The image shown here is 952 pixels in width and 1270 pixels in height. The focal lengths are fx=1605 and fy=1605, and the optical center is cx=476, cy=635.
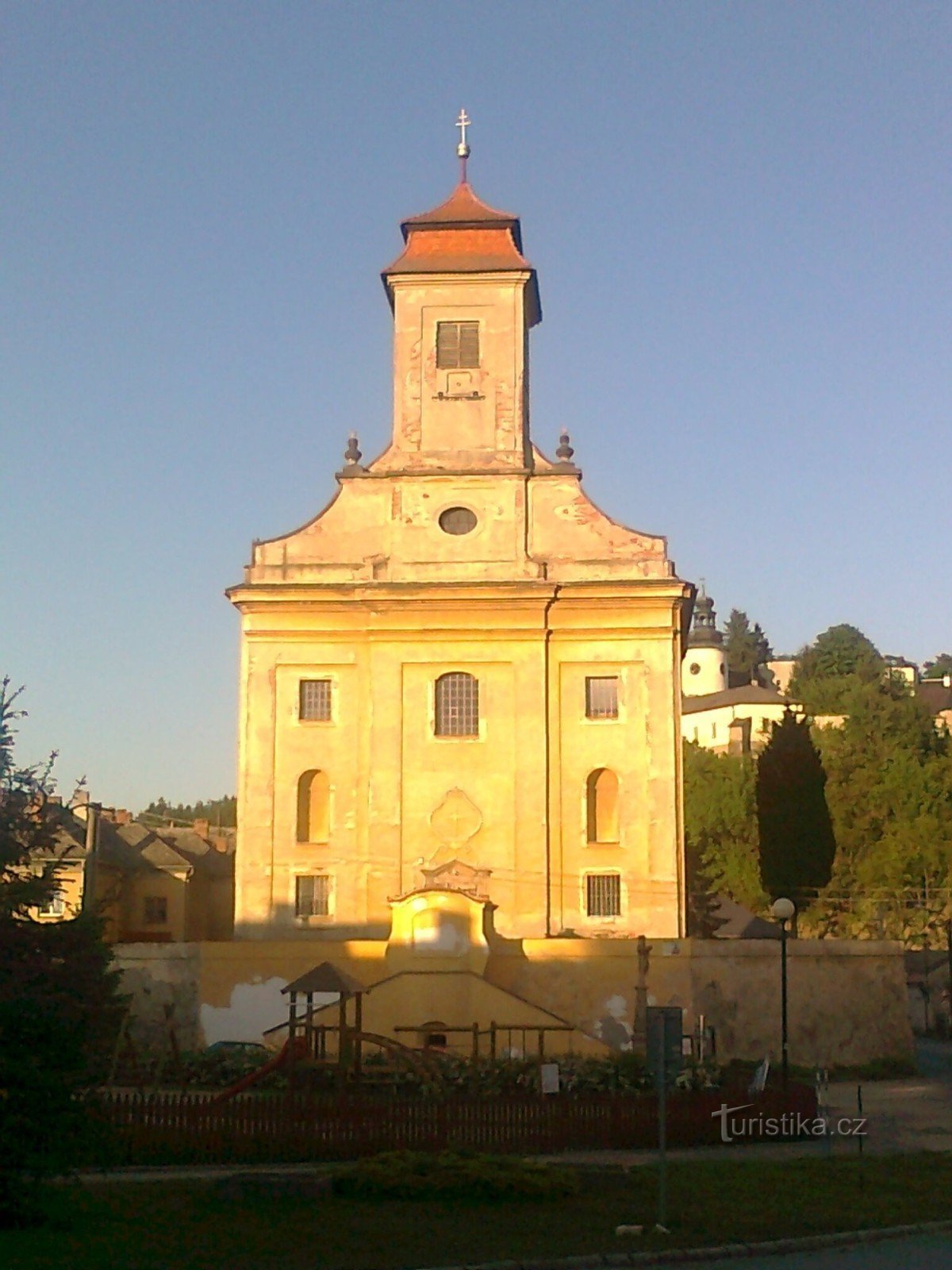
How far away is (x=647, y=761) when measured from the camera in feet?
146

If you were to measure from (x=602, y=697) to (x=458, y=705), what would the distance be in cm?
407

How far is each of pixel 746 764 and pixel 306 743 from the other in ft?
203

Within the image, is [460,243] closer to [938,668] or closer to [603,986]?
[603,986]

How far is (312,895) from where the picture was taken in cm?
4438

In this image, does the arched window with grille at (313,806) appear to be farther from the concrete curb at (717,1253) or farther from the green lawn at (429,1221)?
the concrete curb at (717,1253)

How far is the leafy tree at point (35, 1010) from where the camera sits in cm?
1548

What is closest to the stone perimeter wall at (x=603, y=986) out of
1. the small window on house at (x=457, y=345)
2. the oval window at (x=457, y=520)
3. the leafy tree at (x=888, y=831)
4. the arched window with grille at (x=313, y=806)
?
the arched window with grille at (x=313, y=806)

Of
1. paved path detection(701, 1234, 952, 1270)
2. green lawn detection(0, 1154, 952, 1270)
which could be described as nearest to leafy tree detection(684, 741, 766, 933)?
green lawn detection(0, 1154, 952, 1270)

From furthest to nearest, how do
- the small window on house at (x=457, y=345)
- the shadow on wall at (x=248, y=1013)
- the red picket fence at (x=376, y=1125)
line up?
the small window on house at (x=457, y=345)
the shadow on wall at (x=248, y=1013)
the red picket fence at (x=376, y=1125)

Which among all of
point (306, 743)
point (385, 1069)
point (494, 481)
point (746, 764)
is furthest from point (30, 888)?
point (746, 764)

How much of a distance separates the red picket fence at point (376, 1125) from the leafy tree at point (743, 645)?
141 m

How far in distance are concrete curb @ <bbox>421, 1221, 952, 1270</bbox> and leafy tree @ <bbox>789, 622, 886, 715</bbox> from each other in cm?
10159

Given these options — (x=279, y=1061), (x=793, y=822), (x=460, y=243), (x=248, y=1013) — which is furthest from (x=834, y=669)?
(x=279, y=1061)

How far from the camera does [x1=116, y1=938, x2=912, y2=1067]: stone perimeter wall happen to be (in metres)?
41.2
